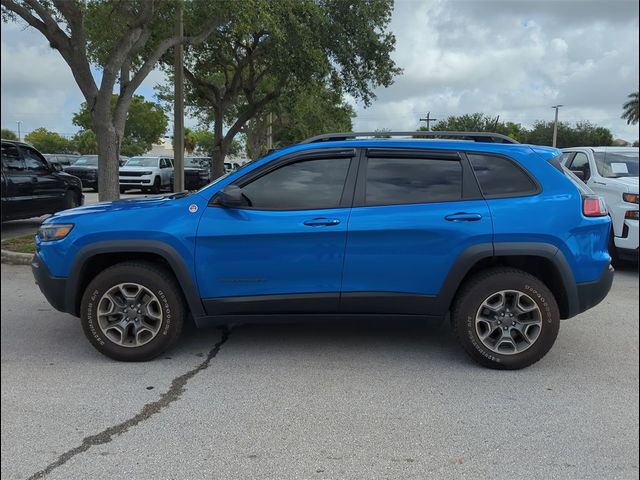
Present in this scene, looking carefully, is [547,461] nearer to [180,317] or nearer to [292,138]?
[180,317]

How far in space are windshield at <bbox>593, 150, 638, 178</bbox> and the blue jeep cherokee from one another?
4719 millimetres

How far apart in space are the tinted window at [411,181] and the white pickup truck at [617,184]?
171 inches

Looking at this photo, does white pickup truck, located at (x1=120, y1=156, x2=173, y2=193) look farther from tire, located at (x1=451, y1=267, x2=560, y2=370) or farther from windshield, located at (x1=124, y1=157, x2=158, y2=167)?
tire, located at (x1=451, y1=267, x2=560, y2=370)

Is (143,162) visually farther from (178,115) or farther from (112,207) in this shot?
(112,207)

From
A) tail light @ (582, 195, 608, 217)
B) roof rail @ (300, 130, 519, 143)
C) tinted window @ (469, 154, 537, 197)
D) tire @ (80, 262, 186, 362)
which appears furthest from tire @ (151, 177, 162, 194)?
tail light @ (582, 195, 608, 217)

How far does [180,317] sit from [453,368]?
2.20 metres

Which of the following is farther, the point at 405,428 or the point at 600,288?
the point at 600,288

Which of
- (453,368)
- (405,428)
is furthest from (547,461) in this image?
(453,368)

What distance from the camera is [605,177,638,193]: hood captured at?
7297mm

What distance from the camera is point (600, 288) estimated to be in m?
3.97

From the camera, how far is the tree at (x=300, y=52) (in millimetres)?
13703

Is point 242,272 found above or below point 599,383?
above

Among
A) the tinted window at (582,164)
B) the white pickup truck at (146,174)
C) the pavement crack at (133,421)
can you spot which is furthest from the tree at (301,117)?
the pavement crack at (133,421)

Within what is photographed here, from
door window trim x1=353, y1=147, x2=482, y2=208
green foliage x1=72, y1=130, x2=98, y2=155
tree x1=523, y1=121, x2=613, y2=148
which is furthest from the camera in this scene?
green foliage x1=72, y1=130, x2=98, y2=155
